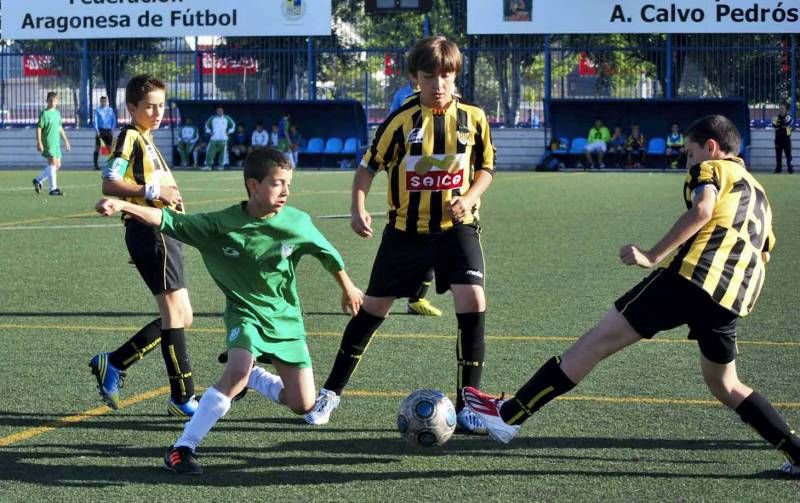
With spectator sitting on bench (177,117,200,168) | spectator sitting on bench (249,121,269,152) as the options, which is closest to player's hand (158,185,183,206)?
spectator sitting on bench (249,121,269,152)

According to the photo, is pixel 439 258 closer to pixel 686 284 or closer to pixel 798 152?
pixel 686 284

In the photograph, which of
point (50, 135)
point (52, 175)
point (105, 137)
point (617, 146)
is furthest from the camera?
point (105, 137)

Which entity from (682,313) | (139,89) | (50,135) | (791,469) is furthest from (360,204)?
(50,135)

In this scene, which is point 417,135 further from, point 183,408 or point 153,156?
point 183,408

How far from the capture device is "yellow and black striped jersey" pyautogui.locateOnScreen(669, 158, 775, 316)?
16.5 ft

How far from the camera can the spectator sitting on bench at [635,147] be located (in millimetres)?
34750

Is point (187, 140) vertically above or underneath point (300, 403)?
above

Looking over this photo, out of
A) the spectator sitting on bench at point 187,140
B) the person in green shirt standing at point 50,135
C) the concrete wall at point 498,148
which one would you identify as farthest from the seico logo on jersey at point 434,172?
the spectator sitting on bench at point 187,140

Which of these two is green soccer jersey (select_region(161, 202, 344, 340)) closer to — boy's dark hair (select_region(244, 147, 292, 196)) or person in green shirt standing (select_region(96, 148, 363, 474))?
person in green shirt standing (select_region(96, 148, 363, 474))

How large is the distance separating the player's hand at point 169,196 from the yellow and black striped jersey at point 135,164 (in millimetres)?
56

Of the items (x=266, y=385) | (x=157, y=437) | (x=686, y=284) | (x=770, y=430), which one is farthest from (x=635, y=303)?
(x=157, y=437)

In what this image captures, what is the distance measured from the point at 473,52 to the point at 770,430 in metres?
32.6

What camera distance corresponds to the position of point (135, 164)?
6.31m

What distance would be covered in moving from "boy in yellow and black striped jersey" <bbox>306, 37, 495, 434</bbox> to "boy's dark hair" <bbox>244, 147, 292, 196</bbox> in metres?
0.88
